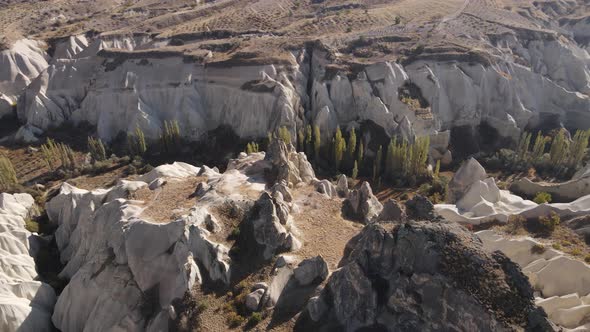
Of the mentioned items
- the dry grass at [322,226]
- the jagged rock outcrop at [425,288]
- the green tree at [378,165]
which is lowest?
the green tree at [378,165]

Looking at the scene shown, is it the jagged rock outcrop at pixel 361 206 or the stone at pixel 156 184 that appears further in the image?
the stone at pixel 156 184

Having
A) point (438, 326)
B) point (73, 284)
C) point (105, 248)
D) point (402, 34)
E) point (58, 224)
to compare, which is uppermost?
point (402, 34)

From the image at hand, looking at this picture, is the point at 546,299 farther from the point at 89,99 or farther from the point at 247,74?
the point at 89,99

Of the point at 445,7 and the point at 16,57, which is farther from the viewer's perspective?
the point at 445,7

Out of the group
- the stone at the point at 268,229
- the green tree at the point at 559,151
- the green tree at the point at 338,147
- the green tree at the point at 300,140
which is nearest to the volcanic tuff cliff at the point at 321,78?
the green tree at the point at 300,140

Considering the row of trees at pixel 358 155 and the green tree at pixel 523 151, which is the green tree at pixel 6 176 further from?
the green tree at pixel 523 151

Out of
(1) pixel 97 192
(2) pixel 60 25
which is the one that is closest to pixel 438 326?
(1) pixel 97 192

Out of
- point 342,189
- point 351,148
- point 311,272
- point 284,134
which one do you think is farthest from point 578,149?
point 311,272
